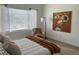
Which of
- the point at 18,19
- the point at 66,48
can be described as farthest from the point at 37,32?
the point at 66,48

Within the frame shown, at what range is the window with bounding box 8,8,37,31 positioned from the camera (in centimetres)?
145

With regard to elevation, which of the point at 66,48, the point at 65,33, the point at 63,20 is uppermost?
the point at 63,20

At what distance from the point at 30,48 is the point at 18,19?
19.2 inches

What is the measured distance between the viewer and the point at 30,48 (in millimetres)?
1510

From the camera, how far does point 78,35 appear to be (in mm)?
1474

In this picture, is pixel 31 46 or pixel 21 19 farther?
pixel 31 46

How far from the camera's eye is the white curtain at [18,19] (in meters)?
1.45

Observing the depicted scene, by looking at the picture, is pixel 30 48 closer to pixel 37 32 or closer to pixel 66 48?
pixel 37 32

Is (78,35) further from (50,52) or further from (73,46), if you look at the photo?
(50,52)

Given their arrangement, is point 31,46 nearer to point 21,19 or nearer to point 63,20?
point 21,19

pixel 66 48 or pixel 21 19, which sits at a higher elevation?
pixel 21 19

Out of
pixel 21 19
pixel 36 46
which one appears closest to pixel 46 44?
pixel 36 46
